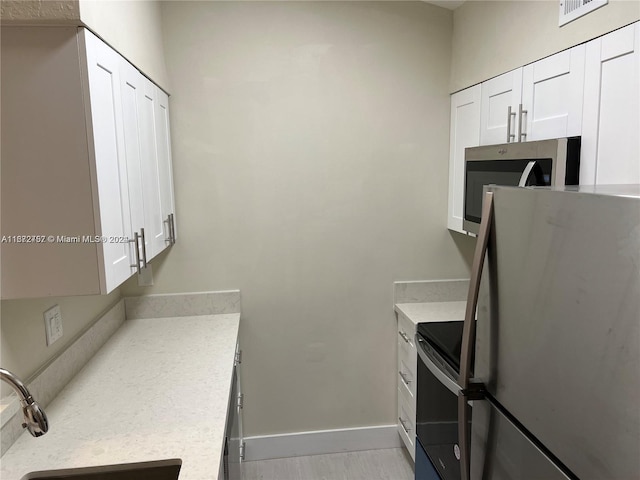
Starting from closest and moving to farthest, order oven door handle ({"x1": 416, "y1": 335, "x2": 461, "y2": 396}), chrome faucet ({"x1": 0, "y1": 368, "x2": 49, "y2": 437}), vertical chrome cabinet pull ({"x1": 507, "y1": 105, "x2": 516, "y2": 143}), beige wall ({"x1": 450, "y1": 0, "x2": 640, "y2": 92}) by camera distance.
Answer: chrome faucet ({"x1": 0, "y1": 368, "x2": 49, "y2": 437}) → beige wall ({"x1": 450, "y1": 0, "x2": 640, "y2": 92}) → oven door handle ({"x1": 416, "y1": 335, "x2": 461, "y2": 396}) → vertical chrome cabinet pull ({"x1": 507, "y1": 105, "x2": 516, "y2": 143})

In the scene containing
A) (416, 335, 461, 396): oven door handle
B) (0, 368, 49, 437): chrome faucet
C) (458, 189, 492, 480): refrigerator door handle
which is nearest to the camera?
(0, 368, 49, 437): chrome faucet

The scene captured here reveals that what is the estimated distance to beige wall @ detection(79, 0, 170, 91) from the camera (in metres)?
1.35

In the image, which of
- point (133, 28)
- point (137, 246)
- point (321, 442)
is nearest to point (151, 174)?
point (137, 246)

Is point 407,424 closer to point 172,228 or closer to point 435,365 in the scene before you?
point 435,365

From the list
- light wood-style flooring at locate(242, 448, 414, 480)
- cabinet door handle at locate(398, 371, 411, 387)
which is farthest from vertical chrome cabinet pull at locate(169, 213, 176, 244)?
cabinet door handle at locate(398, 371, 411, 387)

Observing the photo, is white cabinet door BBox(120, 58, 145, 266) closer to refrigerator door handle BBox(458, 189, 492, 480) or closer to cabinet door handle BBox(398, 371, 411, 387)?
refrigerator door handle BBox(458, 189, 492, 480)

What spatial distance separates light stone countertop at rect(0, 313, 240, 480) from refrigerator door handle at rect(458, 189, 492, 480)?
26.2 inches

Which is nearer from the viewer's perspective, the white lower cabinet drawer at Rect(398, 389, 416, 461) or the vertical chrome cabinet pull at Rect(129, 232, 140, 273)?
the vertical chrome cabinet pull at Rect(129, 232, 140, 273)

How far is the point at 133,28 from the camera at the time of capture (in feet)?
5.95

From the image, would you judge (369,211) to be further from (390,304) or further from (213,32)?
(213,32)

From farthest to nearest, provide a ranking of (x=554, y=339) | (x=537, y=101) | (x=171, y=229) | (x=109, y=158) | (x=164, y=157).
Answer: (x=171, y=229) → (x=164, y=157) → (x=537, y=101) → (x=109, y=158) → (x=554, y=339)

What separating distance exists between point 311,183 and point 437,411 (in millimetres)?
1344

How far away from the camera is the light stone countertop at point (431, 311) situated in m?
2.54

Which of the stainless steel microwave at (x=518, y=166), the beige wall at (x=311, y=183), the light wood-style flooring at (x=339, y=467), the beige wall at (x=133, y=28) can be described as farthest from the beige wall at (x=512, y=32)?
the light wood-style flooring at (x=339, y=467)
